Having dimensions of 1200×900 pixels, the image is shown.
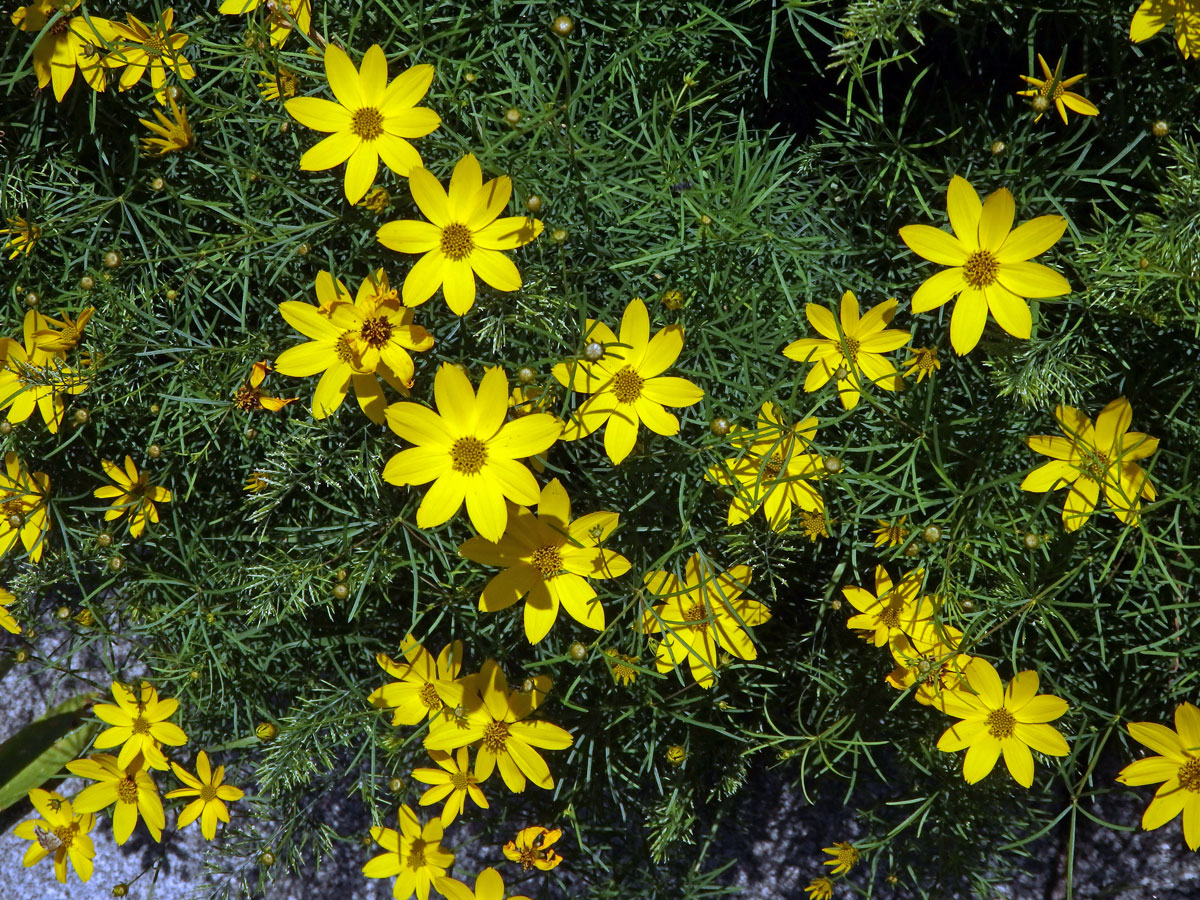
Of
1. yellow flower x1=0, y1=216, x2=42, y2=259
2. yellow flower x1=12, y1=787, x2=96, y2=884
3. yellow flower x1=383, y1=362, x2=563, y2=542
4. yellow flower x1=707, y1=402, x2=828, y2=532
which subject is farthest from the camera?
yellow flower x1=12, y1=787, x2=96, y2=884

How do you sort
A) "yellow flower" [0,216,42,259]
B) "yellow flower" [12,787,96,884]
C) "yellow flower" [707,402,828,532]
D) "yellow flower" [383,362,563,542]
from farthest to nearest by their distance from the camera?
"yellow flower" [12,787,96,884]
"yellow flower" [0,216,42,259]
"yellow flower" [707,402,828,532]
"yellow flower" [383,362,563,542]

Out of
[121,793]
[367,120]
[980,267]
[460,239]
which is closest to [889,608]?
[980,267]

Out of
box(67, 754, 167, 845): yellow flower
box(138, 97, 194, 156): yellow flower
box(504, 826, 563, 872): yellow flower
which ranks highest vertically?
box(138, 97, 194, 156): yellow flower

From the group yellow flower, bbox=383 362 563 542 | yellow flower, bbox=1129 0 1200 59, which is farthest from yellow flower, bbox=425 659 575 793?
yellow flower, bbox=1129 0 1200 59

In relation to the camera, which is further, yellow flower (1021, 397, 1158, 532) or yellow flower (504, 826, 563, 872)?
yellow flower (504, 826, 563, 872)

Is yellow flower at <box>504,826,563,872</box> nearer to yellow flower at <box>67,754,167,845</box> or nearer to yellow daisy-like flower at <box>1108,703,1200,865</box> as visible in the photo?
yellow flower at <box>67,754,167,845</box>

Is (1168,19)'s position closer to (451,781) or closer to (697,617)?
(697,617)

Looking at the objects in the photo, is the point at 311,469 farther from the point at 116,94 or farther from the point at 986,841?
the point at 986,841

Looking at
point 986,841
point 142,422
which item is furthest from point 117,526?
point 986,841
